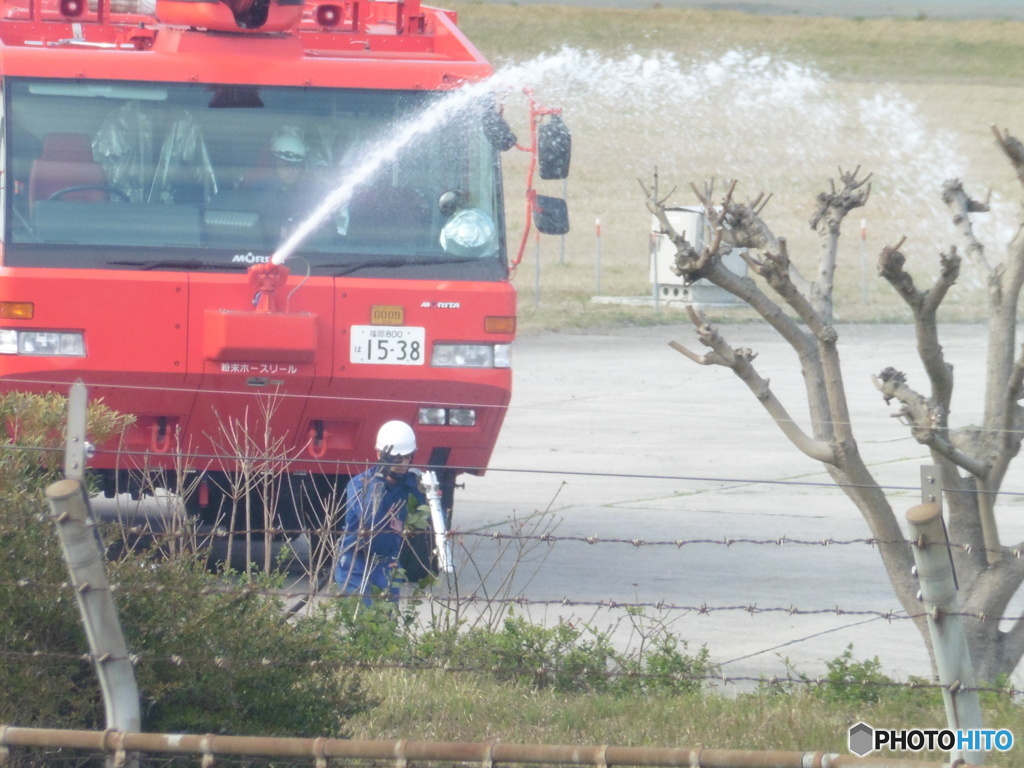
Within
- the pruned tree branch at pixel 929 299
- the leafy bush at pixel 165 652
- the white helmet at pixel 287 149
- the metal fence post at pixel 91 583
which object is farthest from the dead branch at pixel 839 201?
the metal fence post at pixel 91 583

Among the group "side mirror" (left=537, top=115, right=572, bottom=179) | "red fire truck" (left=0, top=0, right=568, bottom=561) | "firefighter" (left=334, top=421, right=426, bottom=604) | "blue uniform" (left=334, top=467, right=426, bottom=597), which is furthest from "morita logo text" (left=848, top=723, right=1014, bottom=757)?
"side mirror" (left=537, top=115, right=572, bottom=179)

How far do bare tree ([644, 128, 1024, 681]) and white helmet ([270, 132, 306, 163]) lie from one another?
112 inches

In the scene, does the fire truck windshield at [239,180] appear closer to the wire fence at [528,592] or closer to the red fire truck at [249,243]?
the red fire truck at [249,243]

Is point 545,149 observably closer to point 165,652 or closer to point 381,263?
point 381,263

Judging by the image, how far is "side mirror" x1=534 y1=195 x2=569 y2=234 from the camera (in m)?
8.95

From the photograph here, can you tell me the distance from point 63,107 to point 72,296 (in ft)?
3.66

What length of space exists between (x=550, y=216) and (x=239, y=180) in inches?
73.2

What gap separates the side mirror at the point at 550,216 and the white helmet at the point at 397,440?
156 centimetres

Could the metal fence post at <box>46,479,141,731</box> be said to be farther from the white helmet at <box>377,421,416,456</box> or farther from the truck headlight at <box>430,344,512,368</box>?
the truck headlight at <box>430,344,512,368</box>

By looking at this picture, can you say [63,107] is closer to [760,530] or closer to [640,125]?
[760,530]

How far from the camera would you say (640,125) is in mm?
52156

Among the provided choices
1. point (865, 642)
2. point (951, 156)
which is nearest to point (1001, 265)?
point (865, 642)

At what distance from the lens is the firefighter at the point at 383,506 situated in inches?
283

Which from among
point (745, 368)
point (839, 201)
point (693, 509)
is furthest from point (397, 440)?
point (693, 509)
